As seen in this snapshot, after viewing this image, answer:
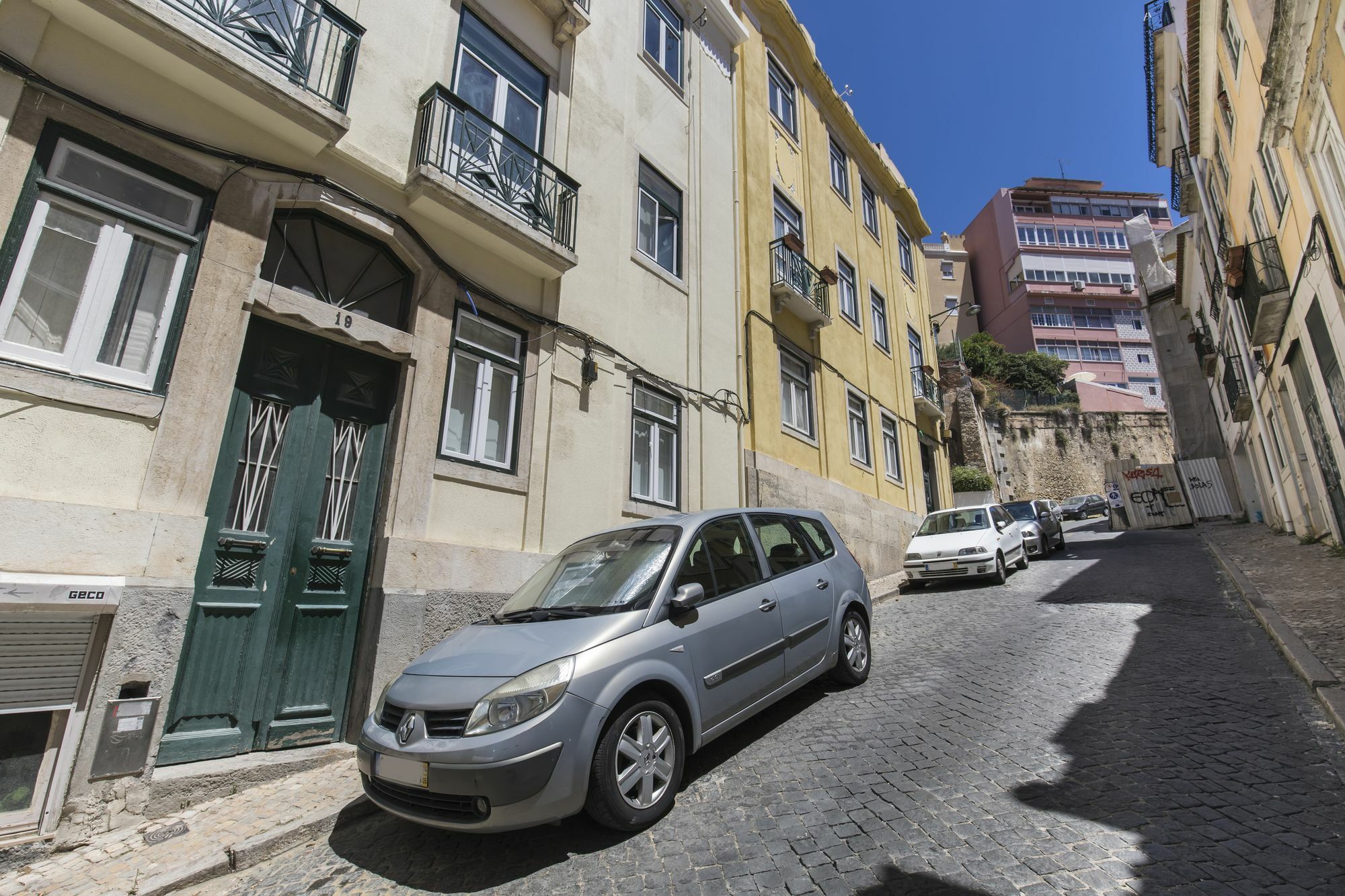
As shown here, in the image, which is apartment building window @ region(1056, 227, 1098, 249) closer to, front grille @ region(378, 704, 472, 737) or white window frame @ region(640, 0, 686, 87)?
white window frame @ region(640, 0, 686, 87)

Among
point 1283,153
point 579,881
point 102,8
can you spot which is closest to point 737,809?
point 579,881

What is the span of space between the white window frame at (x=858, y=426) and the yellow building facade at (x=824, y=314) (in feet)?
0.17

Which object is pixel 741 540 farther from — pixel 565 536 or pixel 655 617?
pixel 565 536

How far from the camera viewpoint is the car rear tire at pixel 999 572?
1151cm

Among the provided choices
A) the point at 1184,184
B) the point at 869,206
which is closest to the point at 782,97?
the point at 869,206

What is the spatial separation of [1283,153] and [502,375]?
12016 mm

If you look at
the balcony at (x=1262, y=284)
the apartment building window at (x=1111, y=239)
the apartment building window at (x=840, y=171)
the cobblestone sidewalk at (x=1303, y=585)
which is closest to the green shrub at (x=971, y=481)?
the cobblestone sidewalk at (x=1303, y=585)

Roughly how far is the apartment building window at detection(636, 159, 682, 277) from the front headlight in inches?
303

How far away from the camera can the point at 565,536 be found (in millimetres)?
7305

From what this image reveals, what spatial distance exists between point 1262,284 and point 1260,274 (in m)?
0.40

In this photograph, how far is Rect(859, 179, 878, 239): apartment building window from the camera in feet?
58.9

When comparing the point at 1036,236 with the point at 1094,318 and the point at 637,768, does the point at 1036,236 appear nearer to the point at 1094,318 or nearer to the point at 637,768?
the point at 1094,318

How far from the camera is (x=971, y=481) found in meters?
26.7

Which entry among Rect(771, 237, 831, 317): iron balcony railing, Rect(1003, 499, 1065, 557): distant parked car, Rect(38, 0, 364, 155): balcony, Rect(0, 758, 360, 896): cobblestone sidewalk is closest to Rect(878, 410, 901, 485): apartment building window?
Rect(1003, 499, 1065, 557): distant parked car
